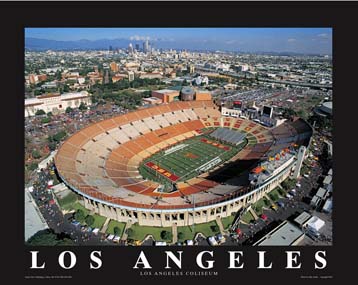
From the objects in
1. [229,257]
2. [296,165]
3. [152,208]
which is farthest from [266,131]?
[229,257]

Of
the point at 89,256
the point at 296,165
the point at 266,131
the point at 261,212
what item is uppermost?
the point at 266,131

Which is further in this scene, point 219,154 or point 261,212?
point 219,154

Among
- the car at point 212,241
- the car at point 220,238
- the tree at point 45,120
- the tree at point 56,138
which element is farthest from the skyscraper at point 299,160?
the tree at point 45,120

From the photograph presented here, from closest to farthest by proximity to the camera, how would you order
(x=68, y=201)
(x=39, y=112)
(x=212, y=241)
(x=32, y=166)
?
(x=212, y=241), (x=68, y=201), (x=32, y=166), (x=39, y=112)

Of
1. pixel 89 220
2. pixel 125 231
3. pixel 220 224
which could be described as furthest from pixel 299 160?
pixel 89 220

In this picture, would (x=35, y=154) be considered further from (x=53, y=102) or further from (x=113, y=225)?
(x=53, y=102)

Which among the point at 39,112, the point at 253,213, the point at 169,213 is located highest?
the point at 39,112

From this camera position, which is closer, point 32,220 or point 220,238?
point 220,238

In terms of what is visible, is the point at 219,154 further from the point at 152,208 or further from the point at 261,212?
the point at 152,208
